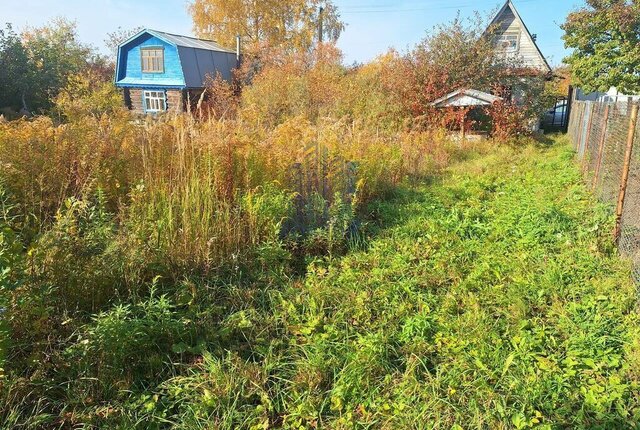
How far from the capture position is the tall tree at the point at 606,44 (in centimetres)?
2181

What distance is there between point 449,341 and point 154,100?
2888cm

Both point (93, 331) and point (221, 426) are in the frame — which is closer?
point (221, 426)

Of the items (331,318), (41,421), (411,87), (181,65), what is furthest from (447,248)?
(181,65)

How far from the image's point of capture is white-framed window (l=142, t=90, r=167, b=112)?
28.1m

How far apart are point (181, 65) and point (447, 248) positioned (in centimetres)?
2534

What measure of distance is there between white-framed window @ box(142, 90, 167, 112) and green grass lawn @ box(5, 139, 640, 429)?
86.8 ft

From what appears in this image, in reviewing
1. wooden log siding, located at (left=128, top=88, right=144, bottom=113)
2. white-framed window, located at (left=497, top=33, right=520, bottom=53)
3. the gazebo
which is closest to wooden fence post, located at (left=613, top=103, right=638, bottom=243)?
the gazebo

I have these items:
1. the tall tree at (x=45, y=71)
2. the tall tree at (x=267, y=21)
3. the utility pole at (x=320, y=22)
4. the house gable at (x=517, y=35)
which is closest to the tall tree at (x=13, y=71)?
the tall tree at (x=45, y=71)

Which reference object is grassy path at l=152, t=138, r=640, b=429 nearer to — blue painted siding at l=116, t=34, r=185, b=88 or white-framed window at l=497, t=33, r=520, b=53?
white-framed window at l=497, t=33, r=520, b=53

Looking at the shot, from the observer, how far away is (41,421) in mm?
2311

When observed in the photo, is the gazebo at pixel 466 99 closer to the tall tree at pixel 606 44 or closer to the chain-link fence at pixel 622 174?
the chain-link fence at pixel 622 174

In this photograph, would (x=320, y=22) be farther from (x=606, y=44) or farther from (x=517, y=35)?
(x=606, y=44)

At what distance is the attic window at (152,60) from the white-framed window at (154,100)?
1346 mm

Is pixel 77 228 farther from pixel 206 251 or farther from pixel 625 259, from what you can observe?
pixel 625 259
